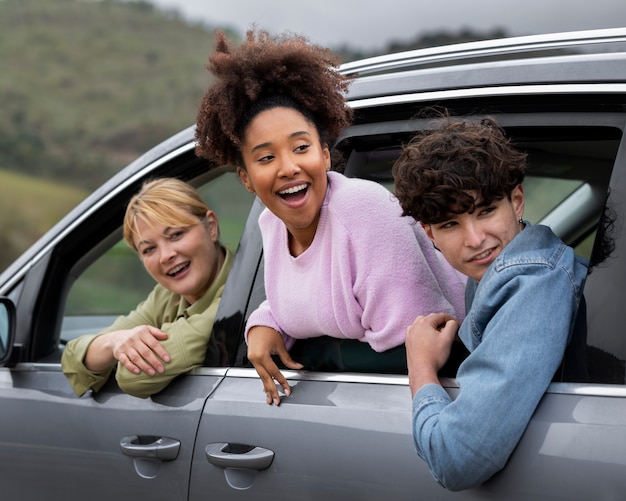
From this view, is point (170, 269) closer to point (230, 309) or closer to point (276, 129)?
point (230, 309)

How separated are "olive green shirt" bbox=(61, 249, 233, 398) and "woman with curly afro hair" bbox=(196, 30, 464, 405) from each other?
0.78 ft

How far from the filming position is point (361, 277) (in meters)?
2.50

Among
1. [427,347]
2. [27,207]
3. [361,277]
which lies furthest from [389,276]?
[27,207]

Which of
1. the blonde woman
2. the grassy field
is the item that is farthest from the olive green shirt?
the grassy field

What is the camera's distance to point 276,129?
2658mm

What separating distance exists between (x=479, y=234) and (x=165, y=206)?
1.22 m

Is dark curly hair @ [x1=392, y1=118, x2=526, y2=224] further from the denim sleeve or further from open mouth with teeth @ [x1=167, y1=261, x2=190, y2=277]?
open mouth with teeth @ [x1=167, y1=261, x2=190, y2=277]

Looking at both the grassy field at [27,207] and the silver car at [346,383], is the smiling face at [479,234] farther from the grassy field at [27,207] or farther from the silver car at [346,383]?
the grassy field at [27,207]

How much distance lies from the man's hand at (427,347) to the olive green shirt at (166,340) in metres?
0.76

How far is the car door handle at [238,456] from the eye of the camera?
2.49 m

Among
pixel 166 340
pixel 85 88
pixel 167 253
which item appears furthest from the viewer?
pixel 85 88

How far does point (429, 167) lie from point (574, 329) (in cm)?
46

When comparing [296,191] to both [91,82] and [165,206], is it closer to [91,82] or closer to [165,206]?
[165,206]

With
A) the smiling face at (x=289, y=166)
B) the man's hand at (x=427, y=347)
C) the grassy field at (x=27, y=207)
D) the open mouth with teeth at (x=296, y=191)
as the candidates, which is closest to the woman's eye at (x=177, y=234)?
the smiling face at (x=289, y=166)
